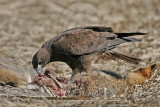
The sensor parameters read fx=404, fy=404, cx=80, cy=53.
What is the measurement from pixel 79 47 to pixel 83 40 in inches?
8.0

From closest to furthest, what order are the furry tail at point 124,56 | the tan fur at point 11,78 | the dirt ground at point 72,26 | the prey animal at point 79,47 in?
the dirt ground at point 72,26 → the tan fur at point 11,78 → the prey animal at point 79,47 → the furry tail at point 124,56

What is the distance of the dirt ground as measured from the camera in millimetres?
6701

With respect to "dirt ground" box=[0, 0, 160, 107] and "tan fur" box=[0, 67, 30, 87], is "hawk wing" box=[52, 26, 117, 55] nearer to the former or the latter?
"dirt ground" box=[0, 0, 160, 107]

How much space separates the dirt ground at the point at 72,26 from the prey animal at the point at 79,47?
0.50 meters

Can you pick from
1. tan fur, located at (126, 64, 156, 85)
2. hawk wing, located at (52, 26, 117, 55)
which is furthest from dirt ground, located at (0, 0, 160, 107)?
hawk wing, located at (52, 26, 117, 55)

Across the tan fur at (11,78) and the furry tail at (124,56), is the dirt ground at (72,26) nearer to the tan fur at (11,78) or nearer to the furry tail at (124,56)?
the tan fur at (11,78)

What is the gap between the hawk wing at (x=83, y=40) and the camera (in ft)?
26.4

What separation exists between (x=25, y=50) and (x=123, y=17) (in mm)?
3956

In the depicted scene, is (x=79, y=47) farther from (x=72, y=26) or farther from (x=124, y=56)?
(x=72, y=26)

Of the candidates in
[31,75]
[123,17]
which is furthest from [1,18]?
[31,75]

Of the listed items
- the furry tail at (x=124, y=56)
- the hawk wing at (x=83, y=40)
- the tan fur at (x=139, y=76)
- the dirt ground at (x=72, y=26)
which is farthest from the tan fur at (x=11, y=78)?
the furry tail at (x=124, y=56)

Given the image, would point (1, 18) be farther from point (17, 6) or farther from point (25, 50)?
point (25, 50)

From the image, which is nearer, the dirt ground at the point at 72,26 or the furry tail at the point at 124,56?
the dirt ground at the point at 72,26

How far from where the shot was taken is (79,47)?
8.12 m
